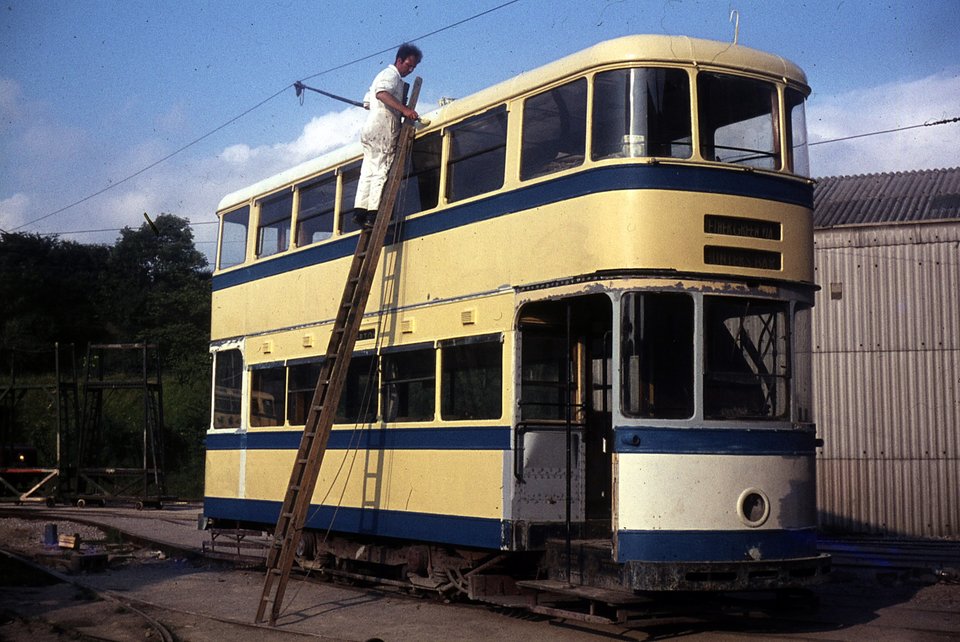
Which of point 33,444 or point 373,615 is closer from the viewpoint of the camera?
point 373,615

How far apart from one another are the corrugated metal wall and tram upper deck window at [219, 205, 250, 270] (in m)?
9.78

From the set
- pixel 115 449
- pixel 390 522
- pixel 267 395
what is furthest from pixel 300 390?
pixel 115 449

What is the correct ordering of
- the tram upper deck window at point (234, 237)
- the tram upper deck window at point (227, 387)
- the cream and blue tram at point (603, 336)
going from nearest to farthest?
the cream and blue tram at point (603, 336) → the tram upper deck window at point (227, 387) → the tram upper deck window at point (234, 237)

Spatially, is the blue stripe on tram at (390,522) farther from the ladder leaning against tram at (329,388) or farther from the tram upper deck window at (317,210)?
the tram upper deck window at (317,210)

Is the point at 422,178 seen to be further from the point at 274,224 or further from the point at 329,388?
Result: the point at 274,224

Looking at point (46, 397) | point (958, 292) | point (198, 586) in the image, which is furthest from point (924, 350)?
point (46, 397)

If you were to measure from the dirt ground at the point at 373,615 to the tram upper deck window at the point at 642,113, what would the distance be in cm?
387

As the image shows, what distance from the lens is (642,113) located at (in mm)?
9727

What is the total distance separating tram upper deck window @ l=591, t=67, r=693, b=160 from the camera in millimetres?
9703

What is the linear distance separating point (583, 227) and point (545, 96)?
1.38m

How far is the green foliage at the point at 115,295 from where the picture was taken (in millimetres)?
52250

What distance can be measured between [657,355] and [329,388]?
3.59m

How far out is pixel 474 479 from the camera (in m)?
10.8

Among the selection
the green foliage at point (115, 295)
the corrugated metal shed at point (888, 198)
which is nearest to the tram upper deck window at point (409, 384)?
the corrugated metal shed at point (888, 198)
